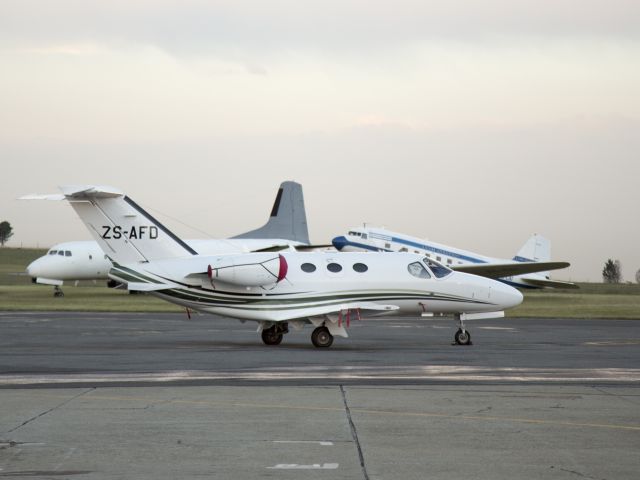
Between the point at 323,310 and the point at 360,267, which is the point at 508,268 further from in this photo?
the point at 323,310

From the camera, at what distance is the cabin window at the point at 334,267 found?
29078mm

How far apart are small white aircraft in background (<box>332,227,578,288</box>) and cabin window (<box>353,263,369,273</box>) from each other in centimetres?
3263

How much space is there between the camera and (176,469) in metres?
10.5

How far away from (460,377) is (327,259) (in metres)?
10.1

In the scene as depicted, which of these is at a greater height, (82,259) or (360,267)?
(82,259)

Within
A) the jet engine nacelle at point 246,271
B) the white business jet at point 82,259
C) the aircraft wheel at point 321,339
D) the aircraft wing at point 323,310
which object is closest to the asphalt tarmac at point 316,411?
the aircraft wheel at point 321,339

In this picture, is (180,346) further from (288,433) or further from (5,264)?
(5,264)

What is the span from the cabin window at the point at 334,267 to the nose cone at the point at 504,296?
14.5 ft

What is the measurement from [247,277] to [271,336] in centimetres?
236

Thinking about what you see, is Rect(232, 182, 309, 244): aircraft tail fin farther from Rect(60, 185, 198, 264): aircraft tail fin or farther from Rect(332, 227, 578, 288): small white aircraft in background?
Rect(60, 185, 198, 264): aircraft tail fin

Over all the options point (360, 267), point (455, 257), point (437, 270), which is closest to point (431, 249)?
point (455, 257)

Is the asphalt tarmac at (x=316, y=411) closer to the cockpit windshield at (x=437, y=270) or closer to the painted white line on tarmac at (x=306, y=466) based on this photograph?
the painted white line on tarmac at (x=306, y=466)

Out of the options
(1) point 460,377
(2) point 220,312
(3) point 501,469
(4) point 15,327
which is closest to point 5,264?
(4) point 15,327

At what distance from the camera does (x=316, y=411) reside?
14.8m
